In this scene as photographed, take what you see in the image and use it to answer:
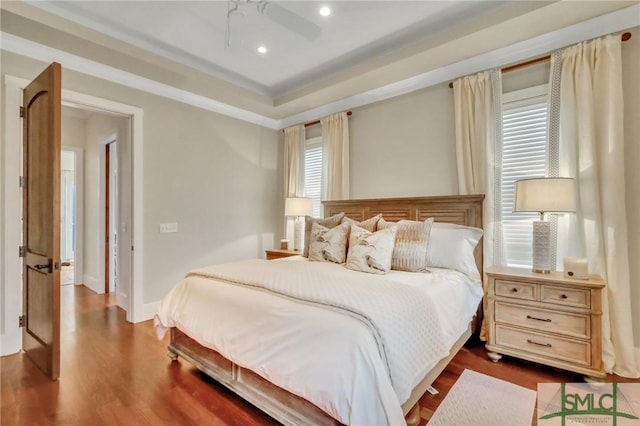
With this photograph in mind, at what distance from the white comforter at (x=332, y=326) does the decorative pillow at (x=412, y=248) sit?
23 centimetres

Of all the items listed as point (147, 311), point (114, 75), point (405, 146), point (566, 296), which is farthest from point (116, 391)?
point (405, 146)

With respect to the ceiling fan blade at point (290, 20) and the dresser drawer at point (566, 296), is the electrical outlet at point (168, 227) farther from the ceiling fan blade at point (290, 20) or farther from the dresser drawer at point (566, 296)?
the dresser drawer at point (566, 296)

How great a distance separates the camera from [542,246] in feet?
8.21

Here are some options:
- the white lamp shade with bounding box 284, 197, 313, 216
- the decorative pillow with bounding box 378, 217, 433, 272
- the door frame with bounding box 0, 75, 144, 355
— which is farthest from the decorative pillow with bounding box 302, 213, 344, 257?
the door frame with bounding box 0, 75, 144, 355

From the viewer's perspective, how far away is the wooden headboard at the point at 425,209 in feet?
9.86

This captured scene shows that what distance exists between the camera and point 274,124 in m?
5.10

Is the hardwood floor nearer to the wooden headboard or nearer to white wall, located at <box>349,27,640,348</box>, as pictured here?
the wooden headboard

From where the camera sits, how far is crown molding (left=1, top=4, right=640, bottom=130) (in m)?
2.47

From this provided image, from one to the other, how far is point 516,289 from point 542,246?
1.37 ft

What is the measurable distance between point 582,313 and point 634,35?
2.21 m

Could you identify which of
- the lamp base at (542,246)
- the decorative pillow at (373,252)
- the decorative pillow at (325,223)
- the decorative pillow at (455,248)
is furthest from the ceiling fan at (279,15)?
the lamp base at (542,246)

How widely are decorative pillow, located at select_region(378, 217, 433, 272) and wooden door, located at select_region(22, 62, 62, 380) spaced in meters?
2.69

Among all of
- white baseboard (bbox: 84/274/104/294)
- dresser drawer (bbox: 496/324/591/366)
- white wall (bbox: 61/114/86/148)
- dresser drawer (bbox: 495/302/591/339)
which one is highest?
white wall (bbox: 61/114/86/148)

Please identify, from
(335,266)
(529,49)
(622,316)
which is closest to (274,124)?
(335,266)
